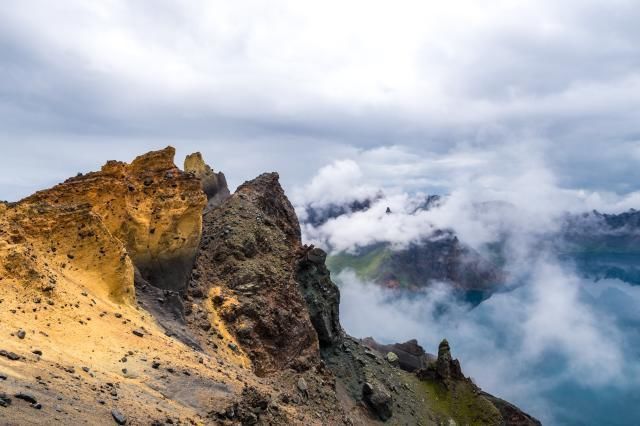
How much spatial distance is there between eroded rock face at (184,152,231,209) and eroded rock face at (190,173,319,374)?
12.3 metres

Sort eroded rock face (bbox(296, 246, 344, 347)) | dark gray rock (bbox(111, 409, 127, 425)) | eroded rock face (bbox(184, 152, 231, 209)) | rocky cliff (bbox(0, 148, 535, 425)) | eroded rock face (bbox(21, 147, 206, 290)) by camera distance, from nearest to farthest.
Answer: dark gray rock (bbox(111, 409, 127, 425)) < rocky cliff (bbox(0, 148, 535, 425)) < eroded rock face (bbox(21, 147, 206, 290)) < eroded rock face (bbox(296, 246, 344, 347)) < eroded rock face (bbox(184, 152, 231, 209))

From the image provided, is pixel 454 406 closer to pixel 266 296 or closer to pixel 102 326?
pixel 266 296

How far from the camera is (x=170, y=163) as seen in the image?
50844mm

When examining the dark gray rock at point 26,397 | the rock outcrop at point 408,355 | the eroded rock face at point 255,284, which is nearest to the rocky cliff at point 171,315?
the dark gray rock at point 26,397

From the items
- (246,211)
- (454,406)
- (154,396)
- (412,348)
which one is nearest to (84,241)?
(154,396)

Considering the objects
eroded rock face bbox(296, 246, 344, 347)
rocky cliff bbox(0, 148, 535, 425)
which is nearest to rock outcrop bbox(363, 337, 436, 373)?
rocky cliff bbox(0, 148, 535, 425)

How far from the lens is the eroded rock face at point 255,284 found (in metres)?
52.6

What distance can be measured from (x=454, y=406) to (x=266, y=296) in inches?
1963

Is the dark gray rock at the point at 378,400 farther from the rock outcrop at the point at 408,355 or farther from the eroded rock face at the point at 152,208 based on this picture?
the rock outcrop at the point at 408,355

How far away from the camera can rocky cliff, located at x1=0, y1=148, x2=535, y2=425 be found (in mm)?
22391

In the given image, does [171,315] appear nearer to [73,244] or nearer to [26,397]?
[73,244]

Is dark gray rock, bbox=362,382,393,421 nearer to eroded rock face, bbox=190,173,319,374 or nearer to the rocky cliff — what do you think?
the rocky cliff

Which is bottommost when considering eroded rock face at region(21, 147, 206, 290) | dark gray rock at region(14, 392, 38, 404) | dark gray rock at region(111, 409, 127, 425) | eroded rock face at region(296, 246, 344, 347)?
dark gray rock at region(14, 392, 38, 404)

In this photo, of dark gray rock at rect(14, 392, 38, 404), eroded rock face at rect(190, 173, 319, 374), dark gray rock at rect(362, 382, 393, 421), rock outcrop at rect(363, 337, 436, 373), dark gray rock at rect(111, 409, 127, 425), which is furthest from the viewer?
rock outcrop at rect(363, 337, 436, 373)
